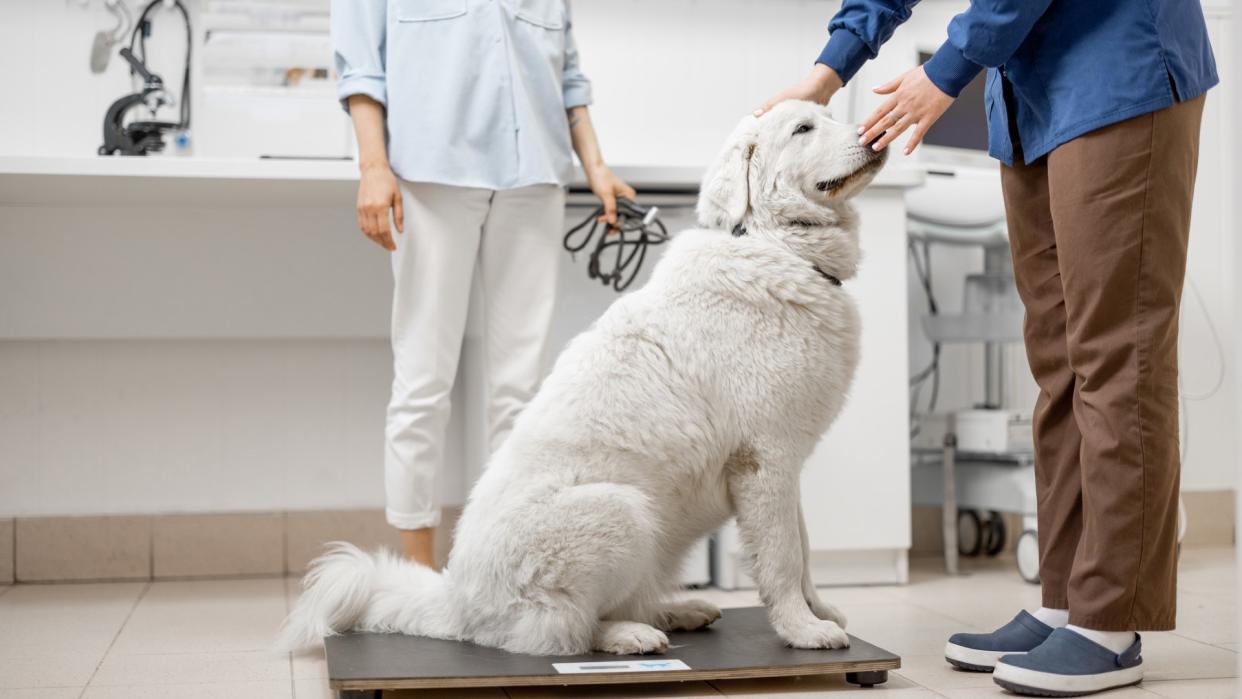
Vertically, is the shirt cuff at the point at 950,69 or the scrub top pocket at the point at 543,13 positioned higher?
the scrub top pocket at the point at 543,13

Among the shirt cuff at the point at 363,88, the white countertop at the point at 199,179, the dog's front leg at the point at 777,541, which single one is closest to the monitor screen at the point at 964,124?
the white countertop at the point at 199,179

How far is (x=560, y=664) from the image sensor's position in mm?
1878

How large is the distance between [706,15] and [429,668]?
2.47 m

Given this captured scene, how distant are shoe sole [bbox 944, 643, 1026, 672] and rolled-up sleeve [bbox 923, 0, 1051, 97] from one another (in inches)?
36.9

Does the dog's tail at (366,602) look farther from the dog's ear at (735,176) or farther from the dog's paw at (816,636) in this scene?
the dog's ear at (735,176)

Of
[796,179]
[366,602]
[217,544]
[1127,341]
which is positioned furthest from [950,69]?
[217,544]

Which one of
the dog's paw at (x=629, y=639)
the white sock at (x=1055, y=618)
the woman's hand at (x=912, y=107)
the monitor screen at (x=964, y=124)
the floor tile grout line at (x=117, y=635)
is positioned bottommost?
the floor tile grout line at (x=117, y=635)

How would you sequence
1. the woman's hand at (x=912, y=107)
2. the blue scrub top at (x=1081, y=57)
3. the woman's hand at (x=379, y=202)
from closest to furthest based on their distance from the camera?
the blue scrub top at (x=1081, y=57)
the woman's hand at (x=912, y=107)
the woman's hand at (x=379, y=202)

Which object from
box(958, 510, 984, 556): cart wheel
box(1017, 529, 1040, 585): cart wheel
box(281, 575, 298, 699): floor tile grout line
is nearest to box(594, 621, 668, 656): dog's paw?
box(281, 575, 298, 699): floor tile grout line

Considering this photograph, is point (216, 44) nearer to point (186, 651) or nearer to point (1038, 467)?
point (186, 651)

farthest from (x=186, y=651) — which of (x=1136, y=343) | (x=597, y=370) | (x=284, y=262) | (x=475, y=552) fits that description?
(x=1136, y=343)

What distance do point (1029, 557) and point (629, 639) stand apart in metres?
1.51

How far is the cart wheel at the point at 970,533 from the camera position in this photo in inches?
142

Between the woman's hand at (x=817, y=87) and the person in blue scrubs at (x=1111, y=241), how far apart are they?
10.5 inches
